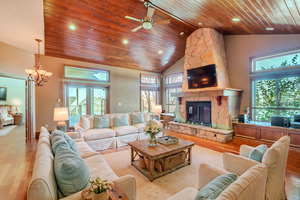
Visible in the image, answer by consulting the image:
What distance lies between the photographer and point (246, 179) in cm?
96

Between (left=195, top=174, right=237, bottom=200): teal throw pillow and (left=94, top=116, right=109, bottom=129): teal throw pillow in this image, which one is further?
(left=94, top=116, right=109, bottom=129): teal throw pillow

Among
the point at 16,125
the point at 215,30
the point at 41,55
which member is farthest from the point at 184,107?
the point at 16,125

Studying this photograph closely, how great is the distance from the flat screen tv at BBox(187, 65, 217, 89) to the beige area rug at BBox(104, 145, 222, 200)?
250cm

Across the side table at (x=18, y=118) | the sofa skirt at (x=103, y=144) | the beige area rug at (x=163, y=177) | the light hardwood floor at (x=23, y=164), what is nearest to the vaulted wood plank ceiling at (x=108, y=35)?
the light hardwood floor at (x=23, y=164)

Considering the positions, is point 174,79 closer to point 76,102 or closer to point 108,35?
point 108,35

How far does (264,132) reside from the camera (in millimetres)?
4148

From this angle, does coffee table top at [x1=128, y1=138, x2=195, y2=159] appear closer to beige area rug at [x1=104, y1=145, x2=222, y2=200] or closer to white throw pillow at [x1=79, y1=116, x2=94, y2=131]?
beige area rug at [x1=104, y1=145, x2=222, y2=200]

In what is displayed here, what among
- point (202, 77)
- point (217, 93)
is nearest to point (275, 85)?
point (217, 93)

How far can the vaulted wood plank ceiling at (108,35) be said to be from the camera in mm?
3801

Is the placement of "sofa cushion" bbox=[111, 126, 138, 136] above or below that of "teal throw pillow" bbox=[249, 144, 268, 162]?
below

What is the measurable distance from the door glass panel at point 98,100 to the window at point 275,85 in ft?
19.9

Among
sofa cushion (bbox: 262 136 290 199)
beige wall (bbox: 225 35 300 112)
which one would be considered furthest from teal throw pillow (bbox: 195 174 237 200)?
beige wall (bbox: 225 35 300 112)

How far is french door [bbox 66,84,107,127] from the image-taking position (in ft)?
19.0

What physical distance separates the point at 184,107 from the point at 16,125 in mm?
8176
